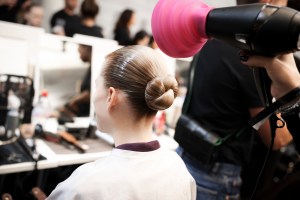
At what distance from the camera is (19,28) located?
165cm

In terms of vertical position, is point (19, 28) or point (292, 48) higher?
point (292, 48)

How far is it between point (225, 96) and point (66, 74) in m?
1.01

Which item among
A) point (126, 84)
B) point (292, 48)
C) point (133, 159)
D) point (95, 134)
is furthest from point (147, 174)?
point (95, 134)

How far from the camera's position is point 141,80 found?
886 millimetres

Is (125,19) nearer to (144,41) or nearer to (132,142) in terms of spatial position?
(144,41)

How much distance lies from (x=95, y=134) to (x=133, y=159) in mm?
1047

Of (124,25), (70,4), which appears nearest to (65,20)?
(70,4)

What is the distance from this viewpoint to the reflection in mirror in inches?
69.6

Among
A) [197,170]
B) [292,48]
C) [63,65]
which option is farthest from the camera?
[63,65]

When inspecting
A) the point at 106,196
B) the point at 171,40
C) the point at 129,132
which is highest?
the point at 171,40

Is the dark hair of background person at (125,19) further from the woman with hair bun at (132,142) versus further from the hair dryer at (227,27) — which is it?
the hair dryer at (227,27)

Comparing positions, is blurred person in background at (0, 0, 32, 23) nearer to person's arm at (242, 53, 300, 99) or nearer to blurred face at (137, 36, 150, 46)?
blurred face at (137, 36, 150, 46)

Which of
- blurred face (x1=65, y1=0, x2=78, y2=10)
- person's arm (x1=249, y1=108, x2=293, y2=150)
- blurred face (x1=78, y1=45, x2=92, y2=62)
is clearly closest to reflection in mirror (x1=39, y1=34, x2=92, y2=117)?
blurred face (x1=78, y1=45, x2=92, y2=62)

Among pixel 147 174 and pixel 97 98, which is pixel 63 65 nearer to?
pixel 97 98
